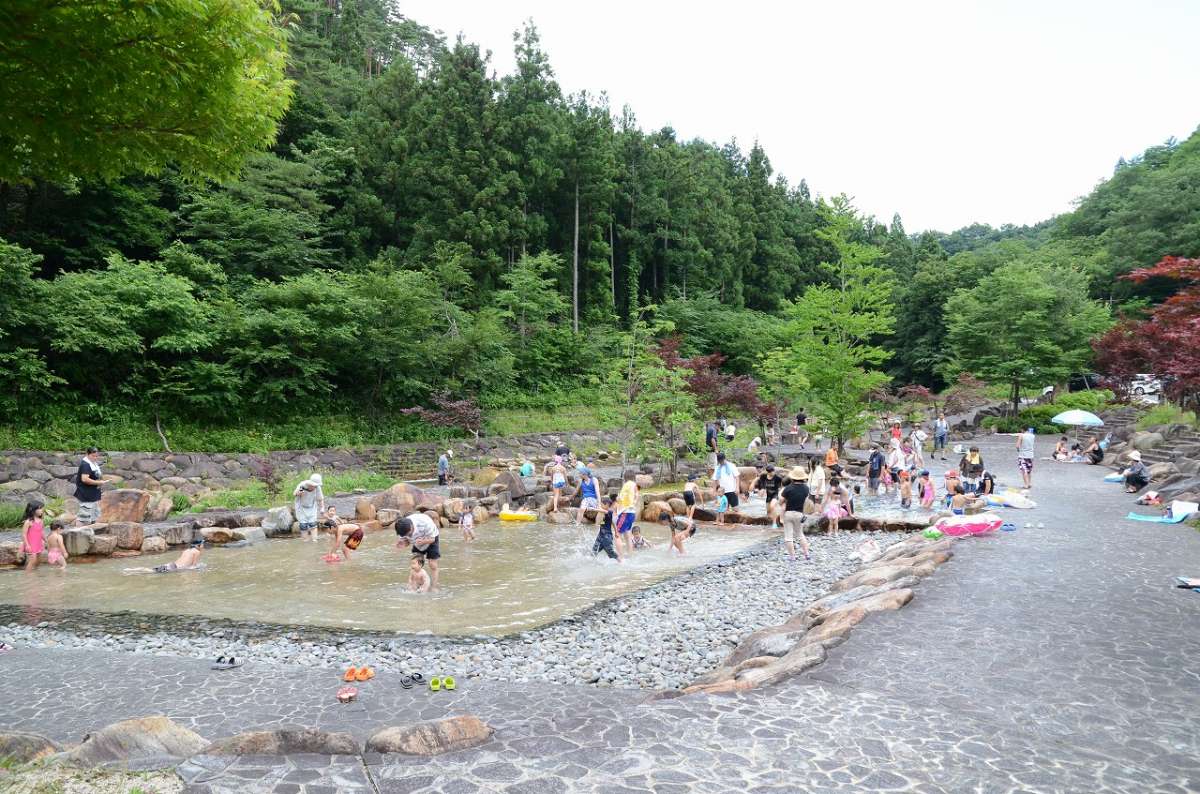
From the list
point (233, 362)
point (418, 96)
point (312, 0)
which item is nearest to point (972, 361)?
point (418, 96)

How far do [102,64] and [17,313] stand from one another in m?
17.6

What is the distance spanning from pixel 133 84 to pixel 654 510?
13.6m

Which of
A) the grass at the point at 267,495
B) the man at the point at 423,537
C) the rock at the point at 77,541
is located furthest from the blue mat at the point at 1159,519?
the rock at the point at 77,541

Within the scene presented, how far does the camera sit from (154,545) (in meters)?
12.3

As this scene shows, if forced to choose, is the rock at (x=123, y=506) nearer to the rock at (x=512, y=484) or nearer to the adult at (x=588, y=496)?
the rock at (x=512, y=484)

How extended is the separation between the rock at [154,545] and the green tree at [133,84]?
377 inches

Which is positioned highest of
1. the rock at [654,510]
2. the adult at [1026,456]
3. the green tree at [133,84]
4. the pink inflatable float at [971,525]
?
the green tree at [133,84]

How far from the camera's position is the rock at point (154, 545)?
1218cm

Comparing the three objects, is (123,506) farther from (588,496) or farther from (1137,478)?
(1137,478)

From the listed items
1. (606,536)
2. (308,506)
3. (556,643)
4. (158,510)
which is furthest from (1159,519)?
(158,510)

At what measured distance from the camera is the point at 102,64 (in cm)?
375

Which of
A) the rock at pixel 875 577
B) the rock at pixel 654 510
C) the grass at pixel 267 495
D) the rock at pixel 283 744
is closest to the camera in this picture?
the rock at pixel 283 744

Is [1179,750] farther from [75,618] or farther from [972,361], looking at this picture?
[972,361]

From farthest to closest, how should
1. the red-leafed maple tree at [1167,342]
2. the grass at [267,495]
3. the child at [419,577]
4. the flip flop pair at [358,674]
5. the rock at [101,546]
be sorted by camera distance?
the grass at [267,495], the rock at [101,546], the red-leafed maple tree at [1167,342], the child at [419,577], the flip flop pair at [358,674]
